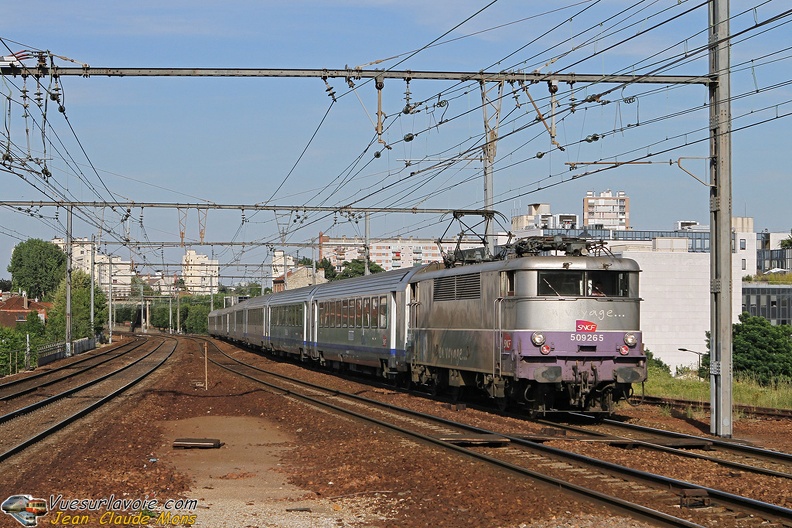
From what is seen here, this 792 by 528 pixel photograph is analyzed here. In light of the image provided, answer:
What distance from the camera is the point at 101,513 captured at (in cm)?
1005

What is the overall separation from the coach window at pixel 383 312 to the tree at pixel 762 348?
38.3m

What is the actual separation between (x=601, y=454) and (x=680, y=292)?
6780 cm

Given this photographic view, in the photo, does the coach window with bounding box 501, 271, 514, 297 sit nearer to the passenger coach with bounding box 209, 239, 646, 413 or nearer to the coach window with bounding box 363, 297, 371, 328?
the passenger coach with bounding box 209, 239, 646, 413

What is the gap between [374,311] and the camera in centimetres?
2936

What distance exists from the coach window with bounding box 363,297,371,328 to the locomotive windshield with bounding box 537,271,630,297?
41.2 ft

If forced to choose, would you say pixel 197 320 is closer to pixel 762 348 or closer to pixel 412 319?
pixel 762 348

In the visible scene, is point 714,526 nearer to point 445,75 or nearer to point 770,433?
point 770,433

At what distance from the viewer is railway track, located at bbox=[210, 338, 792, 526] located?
9664mm

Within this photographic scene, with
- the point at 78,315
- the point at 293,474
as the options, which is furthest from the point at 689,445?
the point at 78,315

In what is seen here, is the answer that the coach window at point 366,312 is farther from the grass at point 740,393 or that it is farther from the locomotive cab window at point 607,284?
the locomotive cab window at point 607,284

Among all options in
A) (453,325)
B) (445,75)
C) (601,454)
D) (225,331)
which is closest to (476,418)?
(453,325)

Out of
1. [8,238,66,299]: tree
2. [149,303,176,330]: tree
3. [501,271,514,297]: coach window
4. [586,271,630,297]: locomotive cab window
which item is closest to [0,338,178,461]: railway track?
[501,271,514,297]: coach window

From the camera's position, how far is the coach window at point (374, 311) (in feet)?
95.3

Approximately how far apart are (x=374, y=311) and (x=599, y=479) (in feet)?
58.2
